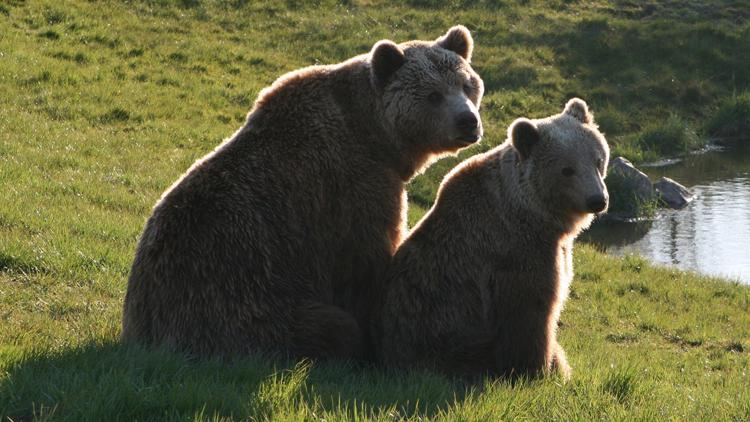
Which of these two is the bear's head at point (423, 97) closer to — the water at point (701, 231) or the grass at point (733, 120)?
the water at point (701, 231)

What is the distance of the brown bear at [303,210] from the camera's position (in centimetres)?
660

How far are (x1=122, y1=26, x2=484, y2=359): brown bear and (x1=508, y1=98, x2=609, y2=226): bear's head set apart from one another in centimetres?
47

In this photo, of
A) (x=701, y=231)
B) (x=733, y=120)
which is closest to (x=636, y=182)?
(x=701, y=231)

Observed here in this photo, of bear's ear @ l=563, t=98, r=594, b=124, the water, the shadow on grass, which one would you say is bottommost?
the water

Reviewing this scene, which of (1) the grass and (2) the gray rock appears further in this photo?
(1) the grass

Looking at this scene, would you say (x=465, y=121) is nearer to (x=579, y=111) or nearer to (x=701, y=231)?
(x=579, y=111)

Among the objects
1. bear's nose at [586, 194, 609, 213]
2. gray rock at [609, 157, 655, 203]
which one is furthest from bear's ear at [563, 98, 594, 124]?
gray rock at [609, 157, 655, 203]

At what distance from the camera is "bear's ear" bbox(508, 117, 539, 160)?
7.17 metres

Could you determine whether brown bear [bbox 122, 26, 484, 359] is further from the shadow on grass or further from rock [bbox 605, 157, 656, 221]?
rock [bbox 605, 157, 656, 221]

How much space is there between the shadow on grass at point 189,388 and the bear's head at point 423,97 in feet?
6.37

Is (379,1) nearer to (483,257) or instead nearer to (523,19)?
(523,19)

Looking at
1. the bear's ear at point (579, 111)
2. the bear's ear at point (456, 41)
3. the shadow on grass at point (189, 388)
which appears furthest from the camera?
the bear's ear at point (456, 41)

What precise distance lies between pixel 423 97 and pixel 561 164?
1.16m

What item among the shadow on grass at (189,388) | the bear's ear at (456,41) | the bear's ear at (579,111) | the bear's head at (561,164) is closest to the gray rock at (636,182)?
the bear's ear at (456,41)
